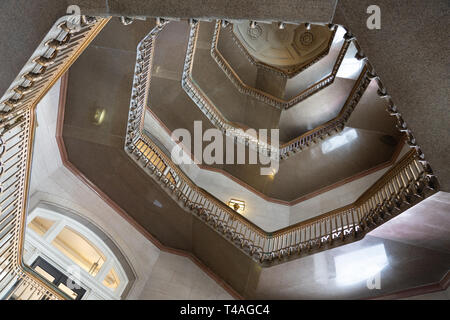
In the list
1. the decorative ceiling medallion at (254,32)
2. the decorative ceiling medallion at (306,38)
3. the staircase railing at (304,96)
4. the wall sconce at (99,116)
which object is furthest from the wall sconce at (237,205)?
the decorative ceiling medallion at (306,38)

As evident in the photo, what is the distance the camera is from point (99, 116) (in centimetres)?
668

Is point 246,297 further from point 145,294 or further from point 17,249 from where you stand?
point 17,249

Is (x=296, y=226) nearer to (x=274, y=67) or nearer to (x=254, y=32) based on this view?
(x=274, y=67)

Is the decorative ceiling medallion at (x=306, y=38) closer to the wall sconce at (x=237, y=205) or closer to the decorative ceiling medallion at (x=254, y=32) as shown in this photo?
the decorative ceiling medallion at (x=254, y=32)

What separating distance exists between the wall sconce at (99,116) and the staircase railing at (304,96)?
4043mm

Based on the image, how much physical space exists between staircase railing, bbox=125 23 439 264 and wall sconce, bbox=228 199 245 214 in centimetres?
237

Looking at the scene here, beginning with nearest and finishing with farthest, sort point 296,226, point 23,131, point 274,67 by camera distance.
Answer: point 23,131
point 296,226
point 274,67

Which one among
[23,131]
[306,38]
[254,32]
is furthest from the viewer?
[254,32]

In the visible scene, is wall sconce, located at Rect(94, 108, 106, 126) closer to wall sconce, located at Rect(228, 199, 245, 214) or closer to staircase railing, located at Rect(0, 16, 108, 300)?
staircase railing, located at Rect(0, 16, 108, 300)

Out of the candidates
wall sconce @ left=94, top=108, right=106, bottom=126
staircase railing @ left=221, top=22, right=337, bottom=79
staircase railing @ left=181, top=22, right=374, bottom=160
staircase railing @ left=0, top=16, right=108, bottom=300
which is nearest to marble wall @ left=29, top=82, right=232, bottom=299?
wall sconce @ left=94, top=108, right=106, bottom=126

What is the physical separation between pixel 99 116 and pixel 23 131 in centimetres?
249

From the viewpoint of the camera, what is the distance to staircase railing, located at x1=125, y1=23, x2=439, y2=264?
5328 mm

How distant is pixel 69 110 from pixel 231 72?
753cm

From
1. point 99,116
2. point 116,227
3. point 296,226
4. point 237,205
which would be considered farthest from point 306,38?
point 116,227
